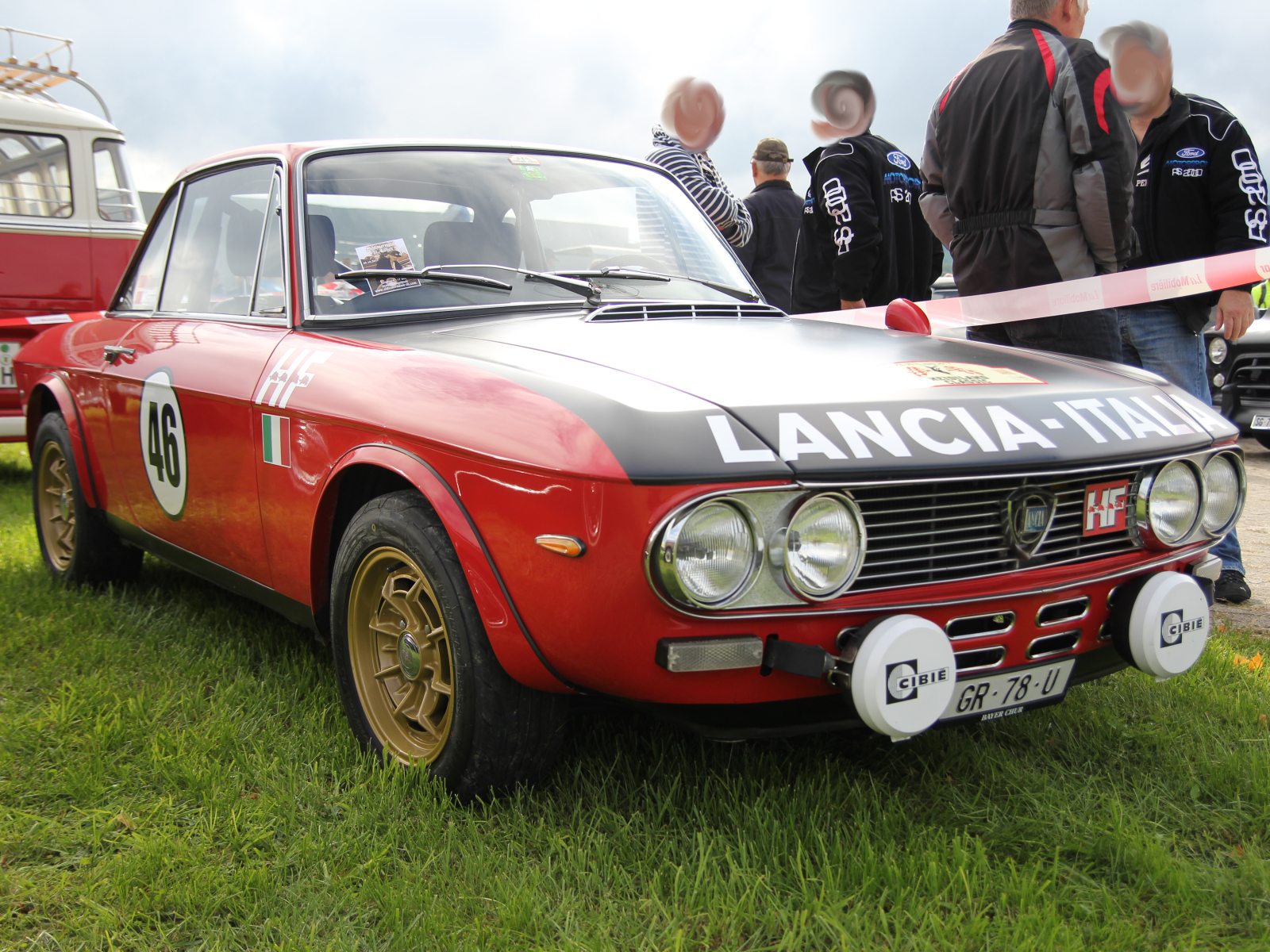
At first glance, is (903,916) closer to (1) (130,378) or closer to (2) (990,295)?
(2) (990,295)

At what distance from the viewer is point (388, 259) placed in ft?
9.77

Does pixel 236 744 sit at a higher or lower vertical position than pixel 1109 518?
lower

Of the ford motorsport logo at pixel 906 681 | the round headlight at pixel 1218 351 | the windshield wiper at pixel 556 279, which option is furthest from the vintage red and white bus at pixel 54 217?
the round headlight at pixel 1218 351

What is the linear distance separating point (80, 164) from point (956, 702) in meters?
8.03

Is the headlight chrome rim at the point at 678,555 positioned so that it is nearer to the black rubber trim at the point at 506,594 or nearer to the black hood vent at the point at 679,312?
the black rubber trim at the point at 506,594

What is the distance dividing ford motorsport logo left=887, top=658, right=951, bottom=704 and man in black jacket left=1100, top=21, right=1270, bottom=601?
2720 mm

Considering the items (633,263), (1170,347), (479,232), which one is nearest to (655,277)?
(633,263)

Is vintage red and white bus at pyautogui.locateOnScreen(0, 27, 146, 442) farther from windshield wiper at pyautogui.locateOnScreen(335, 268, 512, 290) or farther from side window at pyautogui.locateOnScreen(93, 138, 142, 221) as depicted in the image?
windshield wiper at pyautogui.locateOnScreen(335, 268, 512, 290)

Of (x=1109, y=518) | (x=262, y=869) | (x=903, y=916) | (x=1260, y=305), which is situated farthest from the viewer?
(x=1260, y=305)

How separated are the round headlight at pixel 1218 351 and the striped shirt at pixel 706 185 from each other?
5362mm

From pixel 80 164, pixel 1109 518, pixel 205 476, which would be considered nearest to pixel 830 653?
pixel 1109 518

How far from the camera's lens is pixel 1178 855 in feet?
6.98

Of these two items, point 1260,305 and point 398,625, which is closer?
point 398,625

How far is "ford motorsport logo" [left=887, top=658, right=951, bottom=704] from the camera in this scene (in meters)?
1.89
